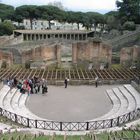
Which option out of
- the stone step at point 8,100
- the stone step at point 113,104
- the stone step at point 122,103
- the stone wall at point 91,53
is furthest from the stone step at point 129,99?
→ the stone wall at point 91,53

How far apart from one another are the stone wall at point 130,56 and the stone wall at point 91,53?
1905mm

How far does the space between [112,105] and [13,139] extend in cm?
1220

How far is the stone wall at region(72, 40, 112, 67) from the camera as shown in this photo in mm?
40781

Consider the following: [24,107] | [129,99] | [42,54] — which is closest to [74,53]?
[42,54]

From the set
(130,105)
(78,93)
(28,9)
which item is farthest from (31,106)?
(28,9)

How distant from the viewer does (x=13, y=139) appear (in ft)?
50.7

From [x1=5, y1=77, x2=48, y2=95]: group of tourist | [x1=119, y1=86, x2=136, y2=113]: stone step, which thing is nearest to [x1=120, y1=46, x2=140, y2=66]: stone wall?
[x1=119, y1=86, x2=136, y2=113]: stone step

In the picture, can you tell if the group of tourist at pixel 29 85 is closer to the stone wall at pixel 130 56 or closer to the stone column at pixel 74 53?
the stone column at pixel 74 53

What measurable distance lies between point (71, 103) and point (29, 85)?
17.3ft

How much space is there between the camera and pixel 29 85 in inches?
1147

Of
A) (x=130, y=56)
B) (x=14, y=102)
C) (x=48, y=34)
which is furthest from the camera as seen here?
(x=48, y=34)

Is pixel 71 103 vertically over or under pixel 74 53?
under

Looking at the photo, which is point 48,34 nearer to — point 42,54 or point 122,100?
point 42,54

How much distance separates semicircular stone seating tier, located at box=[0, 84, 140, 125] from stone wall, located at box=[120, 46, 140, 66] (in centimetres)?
968
